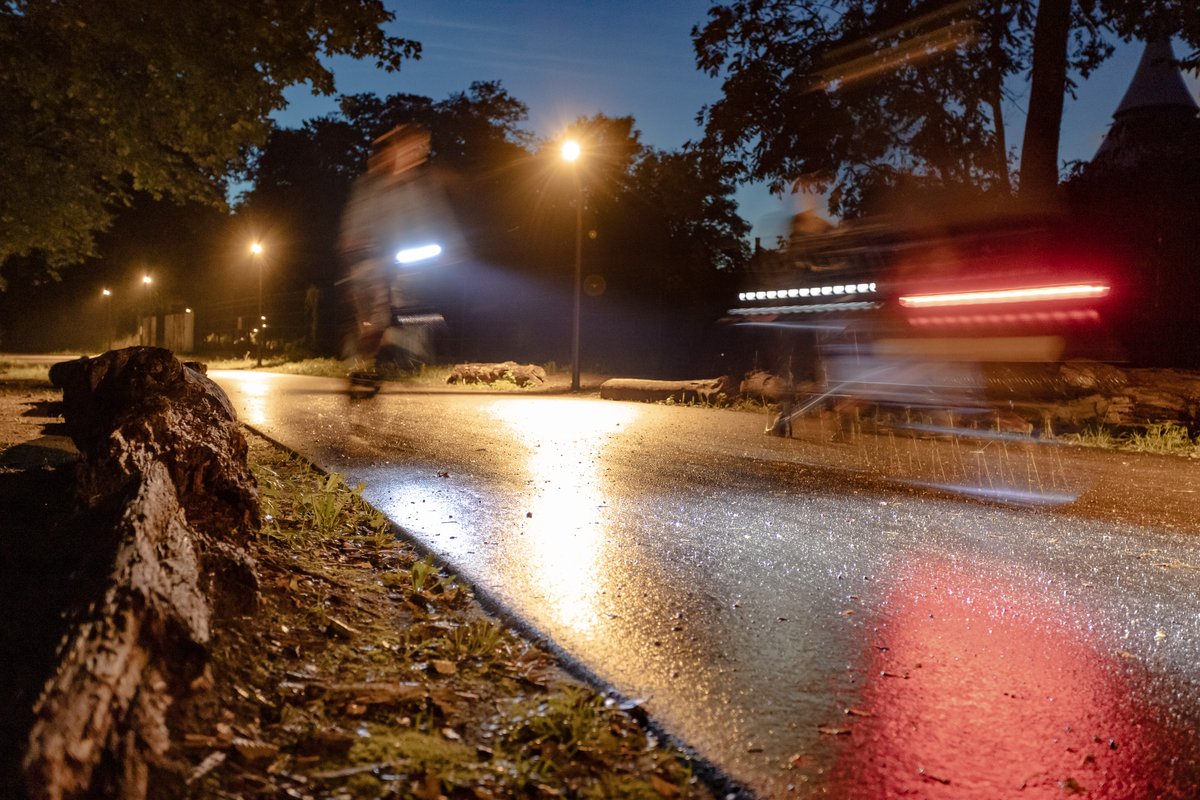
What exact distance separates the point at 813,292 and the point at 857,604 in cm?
1090

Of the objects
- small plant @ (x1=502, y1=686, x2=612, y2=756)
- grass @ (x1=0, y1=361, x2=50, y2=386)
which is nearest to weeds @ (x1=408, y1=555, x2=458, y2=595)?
small plant @ (x1=502, y1=686, x2=612, y2=756)

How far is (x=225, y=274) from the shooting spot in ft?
153

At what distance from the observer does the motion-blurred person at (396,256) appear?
98.0ft

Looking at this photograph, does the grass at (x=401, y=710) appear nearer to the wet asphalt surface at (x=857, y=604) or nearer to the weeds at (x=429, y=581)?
the weeds at (x=429, y=581)

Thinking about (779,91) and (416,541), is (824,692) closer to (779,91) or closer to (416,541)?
(416,541)

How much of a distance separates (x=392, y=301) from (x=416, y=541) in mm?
27700

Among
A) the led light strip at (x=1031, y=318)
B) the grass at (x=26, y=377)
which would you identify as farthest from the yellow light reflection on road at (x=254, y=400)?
the led light strip at (x=1031, y=318)

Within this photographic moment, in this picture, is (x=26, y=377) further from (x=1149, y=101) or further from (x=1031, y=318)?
(x=1149, y=101)

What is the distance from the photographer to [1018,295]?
11.1 meters

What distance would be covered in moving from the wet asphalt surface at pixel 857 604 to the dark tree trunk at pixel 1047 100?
1026cm

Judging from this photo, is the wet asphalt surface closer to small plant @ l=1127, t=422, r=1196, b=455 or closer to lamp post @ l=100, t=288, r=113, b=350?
small plant @ l=1127, t=422, r=1196, b=455

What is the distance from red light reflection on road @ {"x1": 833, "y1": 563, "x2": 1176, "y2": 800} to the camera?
240cm

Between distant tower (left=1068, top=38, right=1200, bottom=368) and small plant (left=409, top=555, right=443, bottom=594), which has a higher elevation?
distant tower (left=1068, top=38, right=1200, bottom=368)

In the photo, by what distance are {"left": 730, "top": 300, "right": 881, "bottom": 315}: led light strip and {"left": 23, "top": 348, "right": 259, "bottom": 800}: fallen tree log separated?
32.7ft
